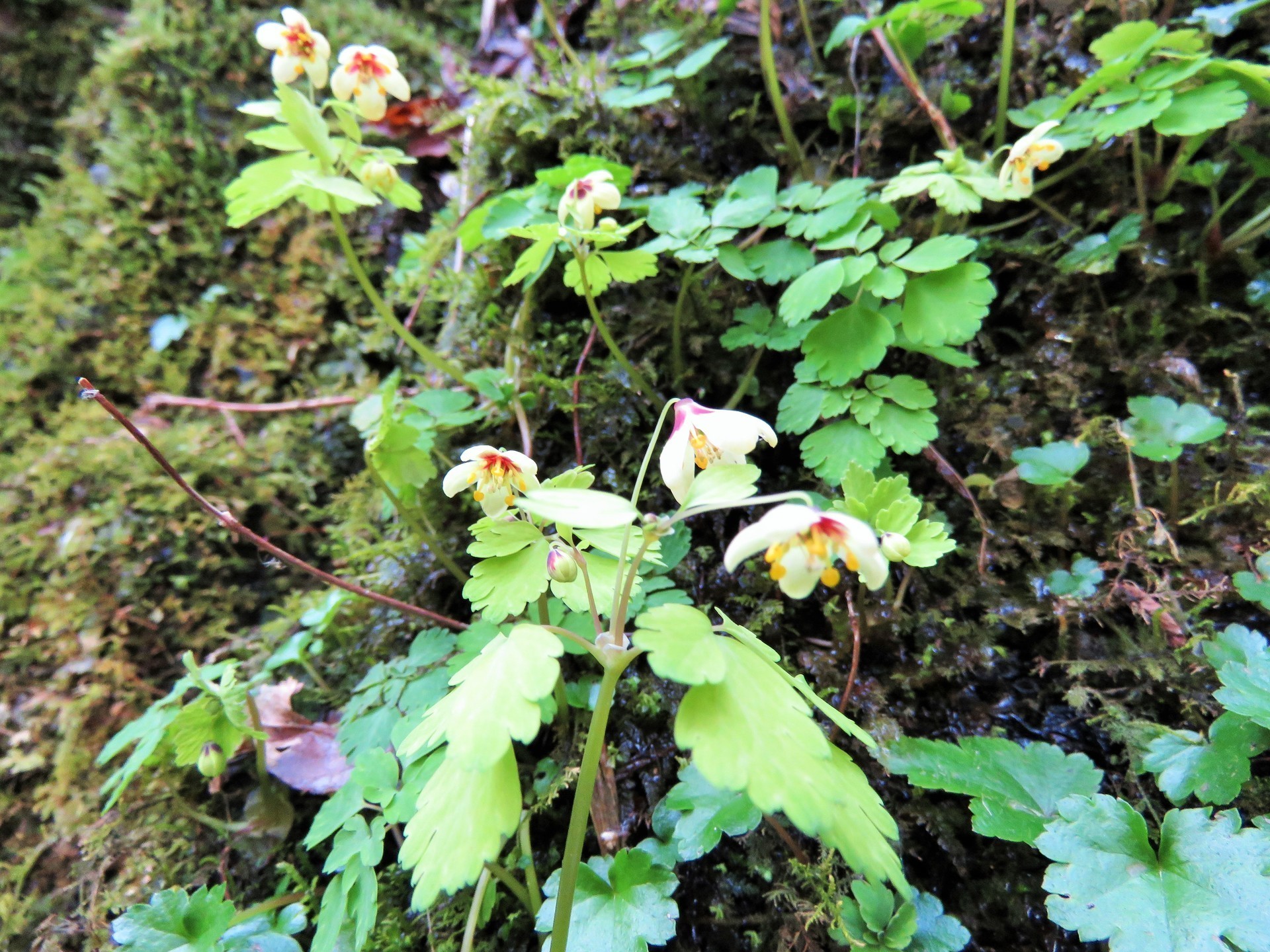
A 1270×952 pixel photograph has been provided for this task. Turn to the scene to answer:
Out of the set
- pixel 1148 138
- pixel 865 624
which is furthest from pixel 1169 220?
pixel 865 624

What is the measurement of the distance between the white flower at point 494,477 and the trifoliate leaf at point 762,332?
0.77 meters

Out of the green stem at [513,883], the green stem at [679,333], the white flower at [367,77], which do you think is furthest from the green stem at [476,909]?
the white flower at [367,77]

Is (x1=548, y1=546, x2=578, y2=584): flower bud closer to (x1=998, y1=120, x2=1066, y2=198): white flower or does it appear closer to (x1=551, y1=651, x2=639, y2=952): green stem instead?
(x1=551, y1=651, x2=639, y2=952): green stem

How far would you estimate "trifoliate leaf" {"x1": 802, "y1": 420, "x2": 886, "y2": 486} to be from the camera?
59.6 inches

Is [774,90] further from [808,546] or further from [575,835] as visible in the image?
[575,835]

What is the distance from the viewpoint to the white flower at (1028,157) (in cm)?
154

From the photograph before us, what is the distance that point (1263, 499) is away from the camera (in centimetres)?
149

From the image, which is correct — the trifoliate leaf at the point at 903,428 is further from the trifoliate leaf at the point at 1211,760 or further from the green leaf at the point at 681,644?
the green leaf at the point at 681,644

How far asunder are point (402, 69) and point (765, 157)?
7.02ft

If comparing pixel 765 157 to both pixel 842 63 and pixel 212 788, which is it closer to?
pixel 842 63

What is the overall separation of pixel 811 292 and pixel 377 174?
51.5 inches

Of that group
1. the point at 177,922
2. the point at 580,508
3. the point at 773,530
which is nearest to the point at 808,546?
the point at 773,530

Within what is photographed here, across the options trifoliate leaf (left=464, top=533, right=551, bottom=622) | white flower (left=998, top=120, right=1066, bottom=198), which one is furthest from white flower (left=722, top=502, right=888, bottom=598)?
white flower (left=998, top=120, right=1066, bottom=198)

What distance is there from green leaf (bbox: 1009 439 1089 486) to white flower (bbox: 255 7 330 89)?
2.22 metres
